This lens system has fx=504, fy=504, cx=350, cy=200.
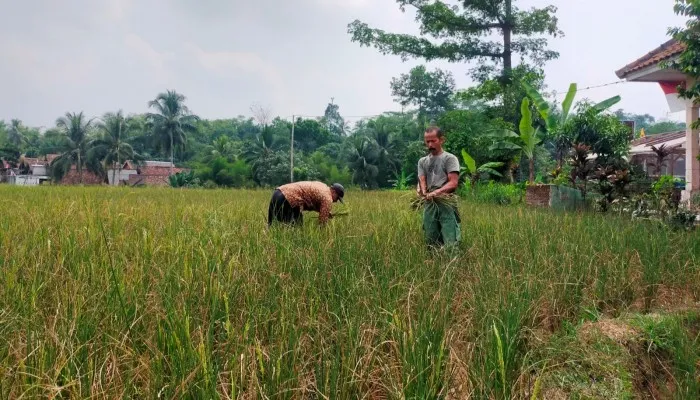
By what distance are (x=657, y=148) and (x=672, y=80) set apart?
18.1 ft

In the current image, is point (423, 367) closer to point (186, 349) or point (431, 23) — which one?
point (186, 349)

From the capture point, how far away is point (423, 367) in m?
1.82

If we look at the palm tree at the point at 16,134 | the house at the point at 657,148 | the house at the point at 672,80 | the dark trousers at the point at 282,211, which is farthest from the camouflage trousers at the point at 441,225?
the palm tree at the point at 16,134

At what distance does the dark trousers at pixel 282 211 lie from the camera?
5.00 metres

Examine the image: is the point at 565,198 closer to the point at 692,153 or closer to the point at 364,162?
the point at 692,153

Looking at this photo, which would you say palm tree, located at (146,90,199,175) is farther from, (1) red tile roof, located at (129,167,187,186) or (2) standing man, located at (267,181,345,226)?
(2) standing man, located at (267,181,345,226)

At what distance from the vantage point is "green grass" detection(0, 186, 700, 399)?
1.78m

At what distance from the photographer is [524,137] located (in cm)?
1217

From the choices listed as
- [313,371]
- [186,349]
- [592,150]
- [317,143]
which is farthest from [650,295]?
[317,143]

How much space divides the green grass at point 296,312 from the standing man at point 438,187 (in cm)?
18

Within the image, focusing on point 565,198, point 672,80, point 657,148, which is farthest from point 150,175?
point 672,80

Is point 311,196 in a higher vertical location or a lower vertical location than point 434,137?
lower

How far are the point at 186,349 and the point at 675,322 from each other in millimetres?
2290

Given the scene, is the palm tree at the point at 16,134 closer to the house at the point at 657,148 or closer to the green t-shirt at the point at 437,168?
the house at the point at 657,148
